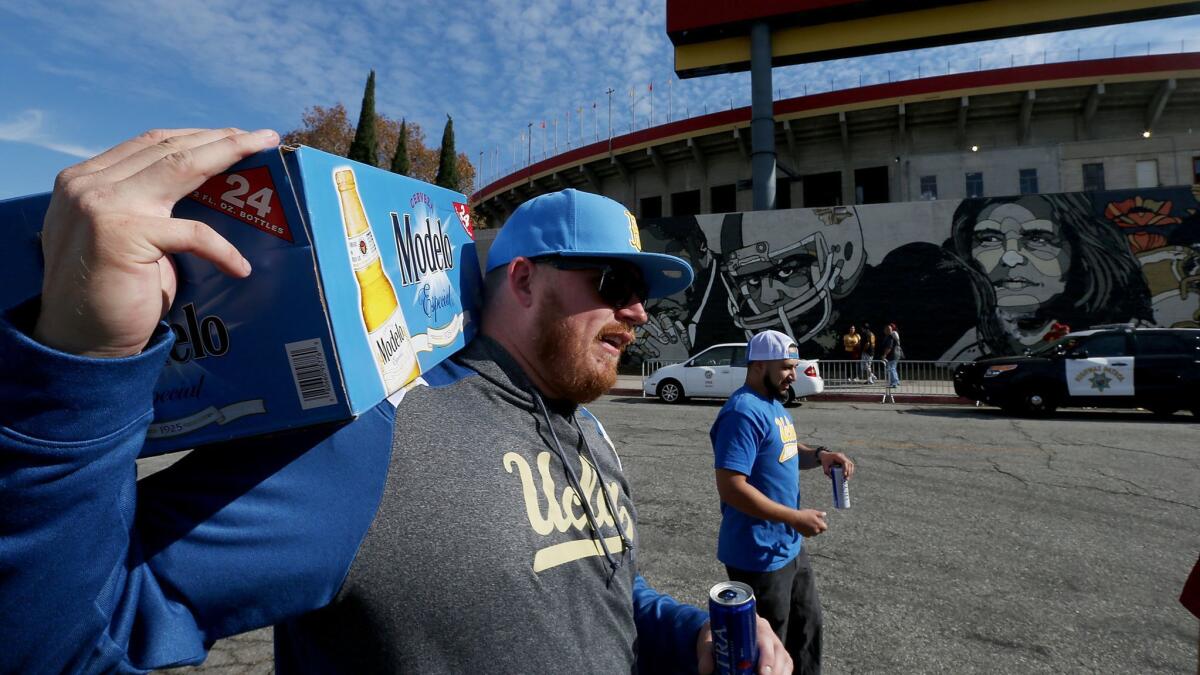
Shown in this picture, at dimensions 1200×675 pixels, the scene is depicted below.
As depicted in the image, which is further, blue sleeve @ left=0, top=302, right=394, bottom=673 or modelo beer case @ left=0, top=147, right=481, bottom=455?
modelo beer case @ left=0, top=147, right=481, bottom=455

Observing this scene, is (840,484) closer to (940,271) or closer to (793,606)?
(793,606)

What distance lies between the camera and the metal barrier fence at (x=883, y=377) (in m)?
17.0

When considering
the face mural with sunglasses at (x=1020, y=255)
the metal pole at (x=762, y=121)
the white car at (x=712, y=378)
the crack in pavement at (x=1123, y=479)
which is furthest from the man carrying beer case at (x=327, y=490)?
the metal pole at (x=762, y=121)

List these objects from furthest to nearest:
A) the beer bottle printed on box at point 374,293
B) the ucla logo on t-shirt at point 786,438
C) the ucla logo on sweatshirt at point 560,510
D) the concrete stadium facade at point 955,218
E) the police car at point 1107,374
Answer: the concrete stadium facade at point 955,218 → the police car at point 1107,374 → the ucla logo on t-shirt at point 786,438 → the ucla logo on sweatshirt at point 560,510 → the beer bottle printed on box at point 374,293

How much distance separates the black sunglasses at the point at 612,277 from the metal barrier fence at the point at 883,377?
15.0 meters

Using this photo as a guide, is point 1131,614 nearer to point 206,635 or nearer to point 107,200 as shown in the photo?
point 206,635

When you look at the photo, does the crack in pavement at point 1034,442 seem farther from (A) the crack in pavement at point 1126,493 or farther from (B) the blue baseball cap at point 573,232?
(B) the blue baseball cap at point 573,232

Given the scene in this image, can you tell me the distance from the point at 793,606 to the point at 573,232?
2.56 meters

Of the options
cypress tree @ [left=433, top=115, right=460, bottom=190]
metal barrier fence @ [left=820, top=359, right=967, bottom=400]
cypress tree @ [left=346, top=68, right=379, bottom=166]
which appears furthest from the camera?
cypress tree @ [left=433, top=115, right=460, bottom=190]

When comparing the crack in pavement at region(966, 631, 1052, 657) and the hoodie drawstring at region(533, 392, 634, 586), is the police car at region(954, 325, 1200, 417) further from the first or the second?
the hoodie drawstring at region(533, 392, 634, 586)

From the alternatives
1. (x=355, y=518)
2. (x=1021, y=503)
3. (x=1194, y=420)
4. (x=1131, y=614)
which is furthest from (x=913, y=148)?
(x=355, y=518)

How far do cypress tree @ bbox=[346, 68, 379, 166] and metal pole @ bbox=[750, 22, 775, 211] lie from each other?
19.6 meters

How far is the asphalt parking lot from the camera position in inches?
138

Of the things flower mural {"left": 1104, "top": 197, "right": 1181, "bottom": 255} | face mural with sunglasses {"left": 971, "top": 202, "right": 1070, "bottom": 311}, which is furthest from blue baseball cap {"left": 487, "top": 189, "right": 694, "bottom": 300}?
flower mural {"left": 1104, "top": 197, "right": 1181, "bottom": 255}
